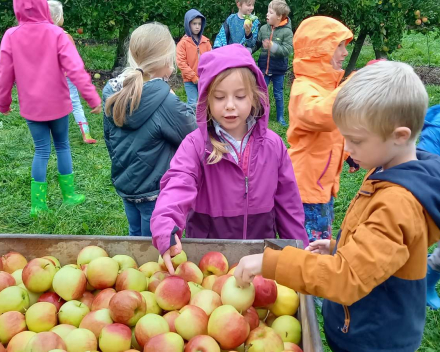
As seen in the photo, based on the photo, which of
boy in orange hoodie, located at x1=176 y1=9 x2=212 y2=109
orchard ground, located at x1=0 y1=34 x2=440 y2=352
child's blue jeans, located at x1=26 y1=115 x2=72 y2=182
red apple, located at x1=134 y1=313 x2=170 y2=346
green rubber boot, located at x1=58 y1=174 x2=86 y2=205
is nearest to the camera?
red apple, located at x1=134 y1=313 x2=170 y2=346

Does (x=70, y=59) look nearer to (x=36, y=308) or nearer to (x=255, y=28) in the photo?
(x=36, y=308)

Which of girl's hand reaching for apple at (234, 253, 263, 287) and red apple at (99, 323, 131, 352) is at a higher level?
girl's hand reaching for apple at (234, 253, 263, 287)

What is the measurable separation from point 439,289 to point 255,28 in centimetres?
466

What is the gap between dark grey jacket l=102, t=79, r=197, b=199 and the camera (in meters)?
2.63

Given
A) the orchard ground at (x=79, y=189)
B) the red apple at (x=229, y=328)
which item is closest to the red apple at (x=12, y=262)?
the red apple at (x=229, y=328)

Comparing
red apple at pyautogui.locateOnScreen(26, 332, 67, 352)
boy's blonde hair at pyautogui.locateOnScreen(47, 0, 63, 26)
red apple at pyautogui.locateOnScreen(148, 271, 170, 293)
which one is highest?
boy's blonde hair at pyautogui.locateOnScreen(47, 0, 63, 26)

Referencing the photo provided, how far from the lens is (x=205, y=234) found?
85.8 inches

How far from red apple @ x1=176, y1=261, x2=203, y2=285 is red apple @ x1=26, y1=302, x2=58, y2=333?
0.47 metres

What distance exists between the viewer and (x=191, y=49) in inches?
248

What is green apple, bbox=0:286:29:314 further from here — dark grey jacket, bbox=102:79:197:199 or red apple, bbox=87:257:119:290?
dark grey jacket, bbox=102:79:197:199

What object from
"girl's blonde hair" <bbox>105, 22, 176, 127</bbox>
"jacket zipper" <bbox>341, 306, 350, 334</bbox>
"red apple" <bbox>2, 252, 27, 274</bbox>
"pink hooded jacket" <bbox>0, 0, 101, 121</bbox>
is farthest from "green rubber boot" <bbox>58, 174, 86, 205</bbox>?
"jacket zipper" <bbox>341, 306, 350, 334</bbox>

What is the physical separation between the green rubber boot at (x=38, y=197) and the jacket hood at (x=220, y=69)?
94.0 inches

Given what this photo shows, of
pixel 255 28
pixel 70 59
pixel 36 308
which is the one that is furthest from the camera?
pixel 255 28

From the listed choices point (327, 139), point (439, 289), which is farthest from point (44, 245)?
point (439, 289)
